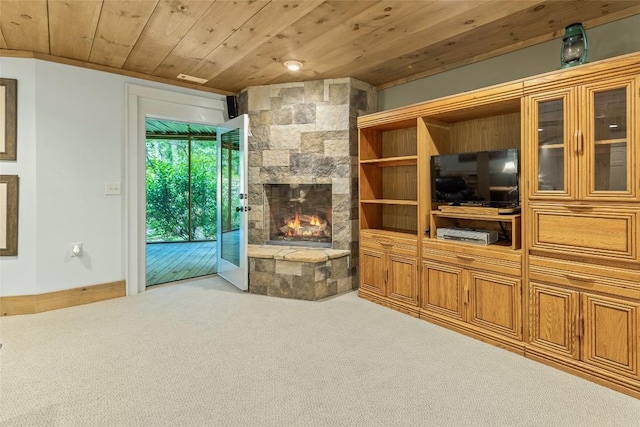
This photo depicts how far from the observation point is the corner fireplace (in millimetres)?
4352

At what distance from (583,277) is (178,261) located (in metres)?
5.28

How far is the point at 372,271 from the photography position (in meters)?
3.69

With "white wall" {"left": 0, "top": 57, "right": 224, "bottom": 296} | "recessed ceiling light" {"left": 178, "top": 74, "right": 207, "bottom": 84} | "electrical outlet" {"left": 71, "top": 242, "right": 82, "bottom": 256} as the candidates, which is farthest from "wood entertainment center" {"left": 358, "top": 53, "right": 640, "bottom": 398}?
"electrical outlet" {"left": 71, "top": 242, "right": 82, "bottom": 256}

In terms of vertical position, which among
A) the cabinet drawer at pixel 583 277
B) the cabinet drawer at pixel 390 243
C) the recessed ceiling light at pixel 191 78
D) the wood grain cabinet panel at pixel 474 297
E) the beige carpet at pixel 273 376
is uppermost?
the recessed ceiling light at pixel 191 78

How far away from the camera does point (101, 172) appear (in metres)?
3.69

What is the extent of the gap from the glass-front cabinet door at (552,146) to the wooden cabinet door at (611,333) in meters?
0.67

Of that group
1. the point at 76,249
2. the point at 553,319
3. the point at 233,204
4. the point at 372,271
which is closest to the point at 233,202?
the point at 233,204

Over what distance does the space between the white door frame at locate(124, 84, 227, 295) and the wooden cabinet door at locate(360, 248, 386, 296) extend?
2.47 meters

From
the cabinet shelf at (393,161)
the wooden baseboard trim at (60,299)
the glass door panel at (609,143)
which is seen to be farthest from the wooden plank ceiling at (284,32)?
the wooden baseboard trim at (60,299)

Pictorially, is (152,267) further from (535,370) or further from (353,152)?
(535,370)

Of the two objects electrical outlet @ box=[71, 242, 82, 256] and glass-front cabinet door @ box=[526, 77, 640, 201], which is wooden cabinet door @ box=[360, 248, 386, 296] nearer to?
glass-front cabinet door @ box=[526, 77, 640, 201]

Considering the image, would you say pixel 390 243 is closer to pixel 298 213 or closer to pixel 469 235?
pixel 469 235

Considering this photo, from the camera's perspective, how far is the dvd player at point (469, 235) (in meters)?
2.79

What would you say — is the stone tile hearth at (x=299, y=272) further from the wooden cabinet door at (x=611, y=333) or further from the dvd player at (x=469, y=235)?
the wooden cabinet door at (x=611, y=333)
